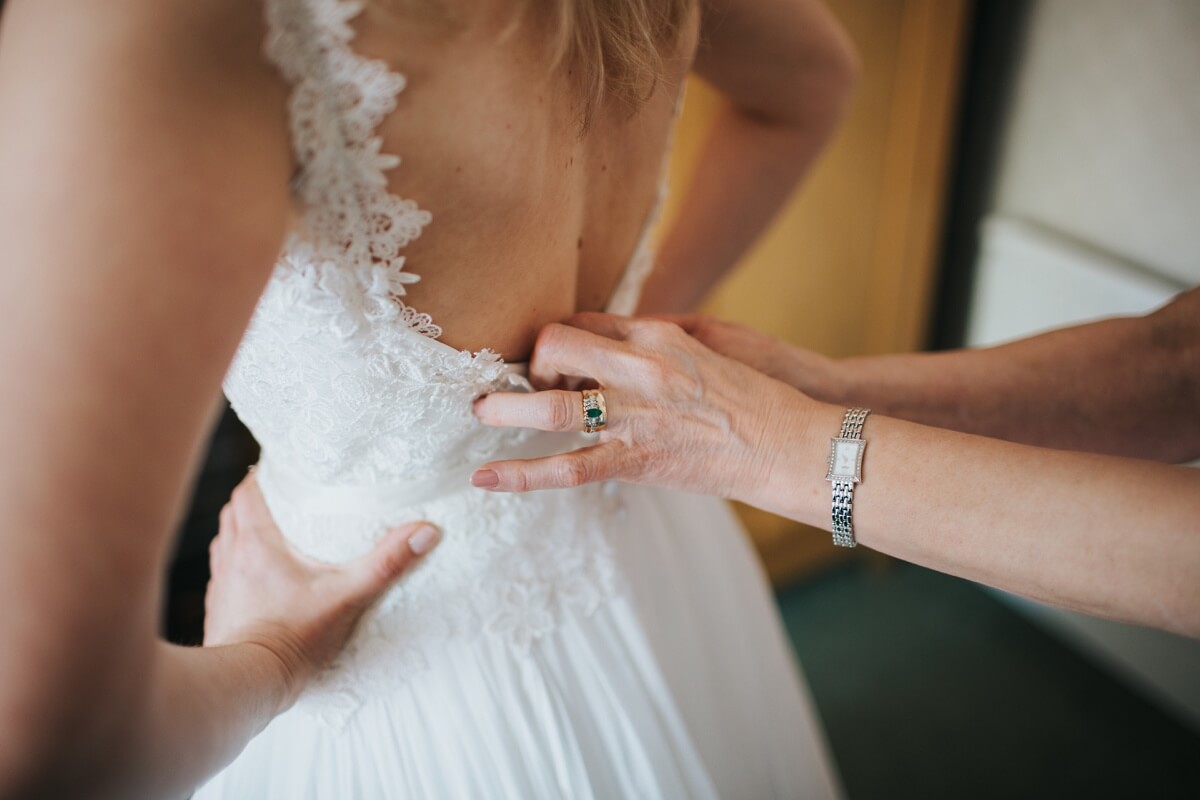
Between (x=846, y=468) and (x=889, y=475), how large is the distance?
0.03m

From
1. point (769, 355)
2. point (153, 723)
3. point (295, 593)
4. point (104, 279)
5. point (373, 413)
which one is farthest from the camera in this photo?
point (769, 355)

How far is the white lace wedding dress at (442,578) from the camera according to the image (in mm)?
548

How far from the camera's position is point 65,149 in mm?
382

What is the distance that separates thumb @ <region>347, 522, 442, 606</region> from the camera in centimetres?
73

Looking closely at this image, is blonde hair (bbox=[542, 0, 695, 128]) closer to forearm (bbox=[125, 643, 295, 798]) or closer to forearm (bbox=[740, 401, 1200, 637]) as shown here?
forearm (bbox=[740, 401, 1200, 637])

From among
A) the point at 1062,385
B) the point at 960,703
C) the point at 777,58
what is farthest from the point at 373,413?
the point at 960,703

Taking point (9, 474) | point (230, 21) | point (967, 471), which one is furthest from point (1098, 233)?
point (9, 474)

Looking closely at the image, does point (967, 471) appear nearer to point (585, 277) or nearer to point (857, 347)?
point (585, 277)

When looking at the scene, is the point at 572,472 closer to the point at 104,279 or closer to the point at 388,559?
the point at 388,559

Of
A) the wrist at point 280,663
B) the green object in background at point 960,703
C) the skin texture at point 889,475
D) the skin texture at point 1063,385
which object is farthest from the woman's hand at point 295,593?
the green object in background at point 960,703

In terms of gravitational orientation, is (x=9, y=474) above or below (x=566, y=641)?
above

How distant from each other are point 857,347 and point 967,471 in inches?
54.7

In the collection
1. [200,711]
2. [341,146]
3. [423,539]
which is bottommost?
[200,711]

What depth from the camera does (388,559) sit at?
0.73 meters
